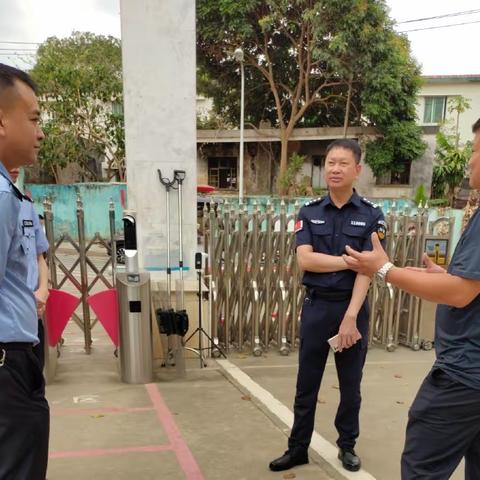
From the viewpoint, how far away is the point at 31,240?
2.13 m

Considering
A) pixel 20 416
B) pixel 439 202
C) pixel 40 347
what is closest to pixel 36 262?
pixel 40 347

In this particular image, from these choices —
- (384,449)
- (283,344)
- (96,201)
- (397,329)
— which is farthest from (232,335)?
(96,201)

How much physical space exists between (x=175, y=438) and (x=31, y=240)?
5.39ft

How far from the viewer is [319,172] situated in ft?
74.6

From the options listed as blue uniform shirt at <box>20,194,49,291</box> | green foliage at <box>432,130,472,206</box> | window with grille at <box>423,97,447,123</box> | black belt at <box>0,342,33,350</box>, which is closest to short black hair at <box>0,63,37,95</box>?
blue uniform shirt at <box>20,194,49,291</box>

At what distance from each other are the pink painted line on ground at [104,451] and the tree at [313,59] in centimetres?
1673

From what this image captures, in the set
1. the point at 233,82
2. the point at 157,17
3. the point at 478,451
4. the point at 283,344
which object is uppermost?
the point at 233,82

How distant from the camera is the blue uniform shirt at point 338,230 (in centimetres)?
257

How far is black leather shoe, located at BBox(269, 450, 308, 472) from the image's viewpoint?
263 cm

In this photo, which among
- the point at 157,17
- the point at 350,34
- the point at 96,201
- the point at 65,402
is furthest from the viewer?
the point at 350,34

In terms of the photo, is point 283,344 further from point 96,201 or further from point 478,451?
point 96,201

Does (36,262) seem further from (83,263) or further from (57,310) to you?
(83,263)

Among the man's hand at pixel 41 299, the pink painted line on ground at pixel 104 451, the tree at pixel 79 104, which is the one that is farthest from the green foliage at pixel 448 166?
the man's hand at pixel 41 299

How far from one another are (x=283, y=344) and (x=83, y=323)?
80.8 inches
